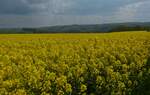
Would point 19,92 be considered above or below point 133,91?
above

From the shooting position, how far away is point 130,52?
27250mm

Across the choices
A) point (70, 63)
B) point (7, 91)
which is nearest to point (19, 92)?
point (7, 91)

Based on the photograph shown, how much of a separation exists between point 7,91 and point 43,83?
224cm

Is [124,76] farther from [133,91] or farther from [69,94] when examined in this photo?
[69,94]

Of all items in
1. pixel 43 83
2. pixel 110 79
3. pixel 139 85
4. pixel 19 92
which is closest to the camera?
pixel 19 92

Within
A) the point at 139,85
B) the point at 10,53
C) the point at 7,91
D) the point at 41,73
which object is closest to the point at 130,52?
the point at 139,85

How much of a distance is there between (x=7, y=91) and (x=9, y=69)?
2.46 m

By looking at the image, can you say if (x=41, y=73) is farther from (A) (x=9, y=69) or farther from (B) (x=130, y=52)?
(B) (x=130, y=52)

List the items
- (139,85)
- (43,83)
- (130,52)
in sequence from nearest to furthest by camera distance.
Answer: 1. (43,83)
2. (139,85)
3. (130,52)

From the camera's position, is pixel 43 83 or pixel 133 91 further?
pixel 133 91

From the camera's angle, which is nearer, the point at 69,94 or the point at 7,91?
the point at 7,91

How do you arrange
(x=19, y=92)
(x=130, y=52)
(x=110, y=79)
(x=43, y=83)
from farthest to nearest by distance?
(x=130, y=52)
(x=110, y=79)
(x=43, y=83)
(x=19, y=92)

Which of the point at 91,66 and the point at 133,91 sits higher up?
the point at 91,66

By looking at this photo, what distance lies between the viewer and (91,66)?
71.4ft
